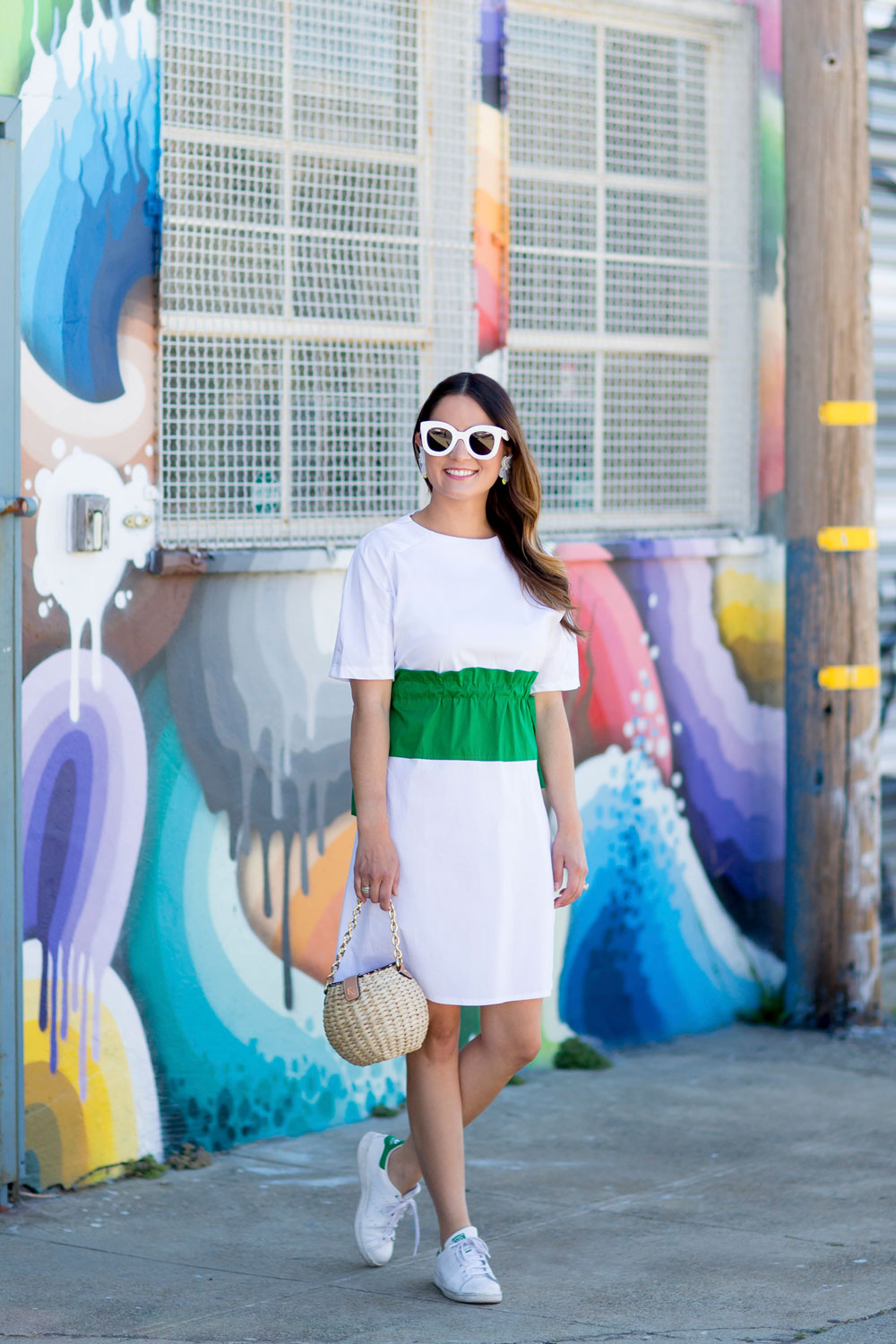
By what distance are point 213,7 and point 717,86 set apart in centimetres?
222

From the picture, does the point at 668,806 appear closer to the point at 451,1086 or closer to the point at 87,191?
the point at 451,1086

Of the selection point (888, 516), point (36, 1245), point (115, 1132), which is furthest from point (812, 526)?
point (36, 1245)

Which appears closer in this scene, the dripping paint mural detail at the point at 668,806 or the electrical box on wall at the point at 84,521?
the electrical box on wall at the point at 84,521

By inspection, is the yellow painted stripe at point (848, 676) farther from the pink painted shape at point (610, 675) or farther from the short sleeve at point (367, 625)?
the short sleeve at point (367, 625)

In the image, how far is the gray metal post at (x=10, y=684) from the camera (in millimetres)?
4434

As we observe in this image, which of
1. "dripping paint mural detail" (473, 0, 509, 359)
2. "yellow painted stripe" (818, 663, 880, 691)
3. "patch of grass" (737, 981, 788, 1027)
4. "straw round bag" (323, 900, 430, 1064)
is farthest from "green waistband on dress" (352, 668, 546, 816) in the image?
"patch of grass" (737, 981, 788, 1027)

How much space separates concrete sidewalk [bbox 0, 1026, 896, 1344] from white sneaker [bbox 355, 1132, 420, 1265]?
69 mm

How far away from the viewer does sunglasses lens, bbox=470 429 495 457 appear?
3889mm

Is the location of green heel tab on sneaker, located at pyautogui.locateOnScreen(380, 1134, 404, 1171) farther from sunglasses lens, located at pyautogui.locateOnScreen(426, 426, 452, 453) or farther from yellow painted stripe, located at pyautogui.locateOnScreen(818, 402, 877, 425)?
yellow painted stripe, located at pyautogui.locateOnScreen(818, 402, 877, 425)

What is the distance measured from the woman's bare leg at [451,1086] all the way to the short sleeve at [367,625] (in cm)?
71

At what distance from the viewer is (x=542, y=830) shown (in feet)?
12.9

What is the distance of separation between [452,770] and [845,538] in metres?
2.78

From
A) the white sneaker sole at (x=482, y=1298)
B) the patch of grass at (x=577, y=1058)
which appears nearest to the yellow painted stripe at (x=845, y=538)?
the patch of grass at (x=577, y=1058)

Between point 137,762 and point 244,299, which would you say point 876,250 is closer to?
point 244,299
